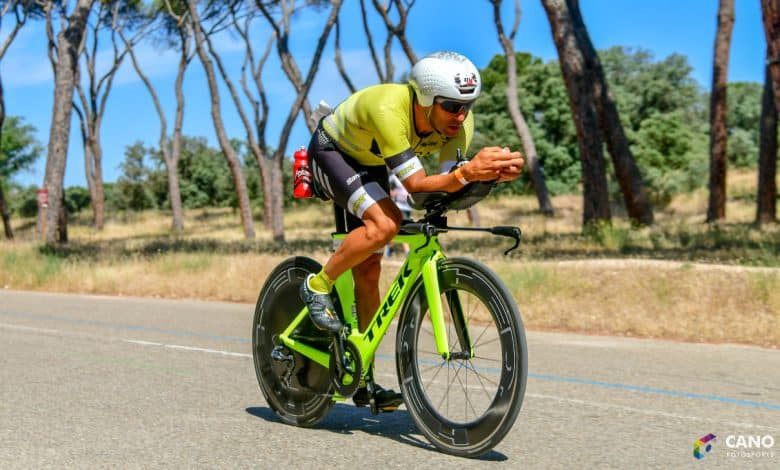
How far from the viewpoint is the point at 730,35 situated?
Result: 25.7 meters

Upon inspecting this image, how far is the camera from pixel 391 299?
502cm

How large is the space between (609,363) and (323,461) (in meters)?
4.13

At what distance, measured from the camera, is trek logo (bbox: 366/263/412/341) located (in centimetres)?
498

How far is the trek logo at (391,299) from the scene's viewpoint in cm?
498

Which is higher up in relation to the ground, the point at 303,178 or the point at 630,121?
the point at 630,121

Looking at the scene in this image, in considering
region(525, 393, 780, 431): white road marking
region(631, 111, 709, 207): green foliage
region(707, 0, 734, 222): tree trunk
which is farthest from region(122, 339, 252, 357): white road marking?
region(631, 111, 709, 207): green foliage

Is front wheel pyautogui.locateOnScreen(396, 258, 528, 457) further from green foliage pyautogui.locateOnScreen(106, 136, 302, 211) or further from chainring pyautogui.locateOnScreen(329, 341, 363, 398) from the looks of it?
green foliage pyautogui.locateOnScreen(106, 136, 302, 211)

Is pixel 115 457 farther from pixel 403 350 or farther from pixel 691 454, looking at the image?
pixel 691 454

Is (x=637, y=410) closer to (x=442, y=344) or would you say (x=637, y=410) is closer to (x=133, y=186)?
(x=442, y=344)

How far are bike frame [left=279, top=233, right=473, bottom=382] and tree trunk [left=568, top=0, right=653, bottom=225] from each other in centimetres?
1729

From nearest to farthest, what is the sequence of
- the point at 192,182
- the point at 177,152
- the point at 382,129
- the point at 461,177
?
the point at 461,177 < the point at 382,129 < the point at 177,152 < the point at 192,182

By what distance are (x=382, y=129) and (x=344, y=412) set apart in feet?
7.05


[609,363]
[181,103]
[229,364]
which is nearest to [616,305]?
[609,363]

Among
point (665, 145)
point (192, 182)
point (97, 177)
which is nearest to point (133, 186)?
point (192, 182)
